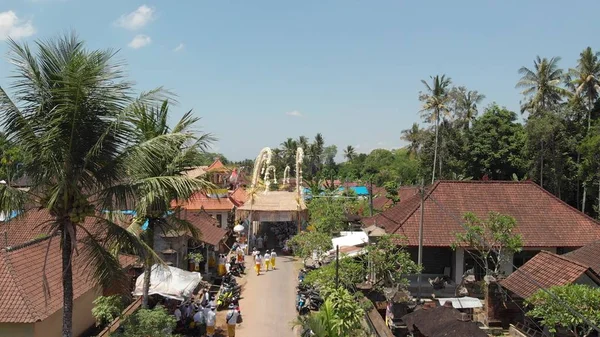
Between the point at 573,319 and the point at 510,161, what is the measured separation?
29324 millimetres

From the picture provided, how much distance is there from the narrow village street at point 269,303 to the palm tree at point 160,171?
4.37 m

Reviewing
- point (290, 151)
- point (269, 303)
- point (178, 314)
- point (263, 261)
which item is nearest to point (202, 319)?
point (178, 314)

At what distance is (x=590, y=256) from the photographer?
1769 centimetres

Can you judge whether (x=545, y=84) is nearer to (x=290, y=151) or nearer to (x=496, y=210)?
(x=496, y=210)

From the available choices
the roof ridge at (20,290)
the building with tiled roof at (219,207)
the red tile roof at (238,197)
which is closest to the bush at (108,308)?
the roof ridge at (20,290)

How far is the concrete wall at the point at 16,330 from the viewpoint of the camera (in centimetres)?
1038

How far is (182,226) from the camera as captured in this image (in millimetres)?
13672

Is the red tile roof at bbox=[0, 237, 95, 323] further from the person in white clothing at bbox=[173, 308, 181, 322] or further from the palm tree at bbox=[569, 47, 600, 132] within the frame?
the palm tree at bbox=[569, 47, 600, 132]

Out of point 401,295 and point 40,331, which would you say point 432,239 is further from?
point 40,331

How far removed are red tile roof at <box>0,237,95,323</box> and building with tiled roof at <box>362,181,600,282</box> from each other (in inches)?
510

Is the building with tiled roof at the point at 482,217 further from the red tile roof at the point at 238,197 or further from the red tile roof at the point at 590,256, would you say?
the red tile roof at the point at 238,197

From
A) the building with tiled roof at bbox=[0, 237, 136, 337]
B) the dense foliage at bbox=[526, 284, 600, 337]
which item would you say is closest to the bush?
the building with tiled roof at bbox=[0, 237, 136, 337]

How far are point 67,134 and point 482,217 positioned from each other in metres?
18.5

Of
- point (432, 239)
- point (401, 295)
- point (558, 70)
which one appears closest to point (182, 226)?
point (401, 295)
